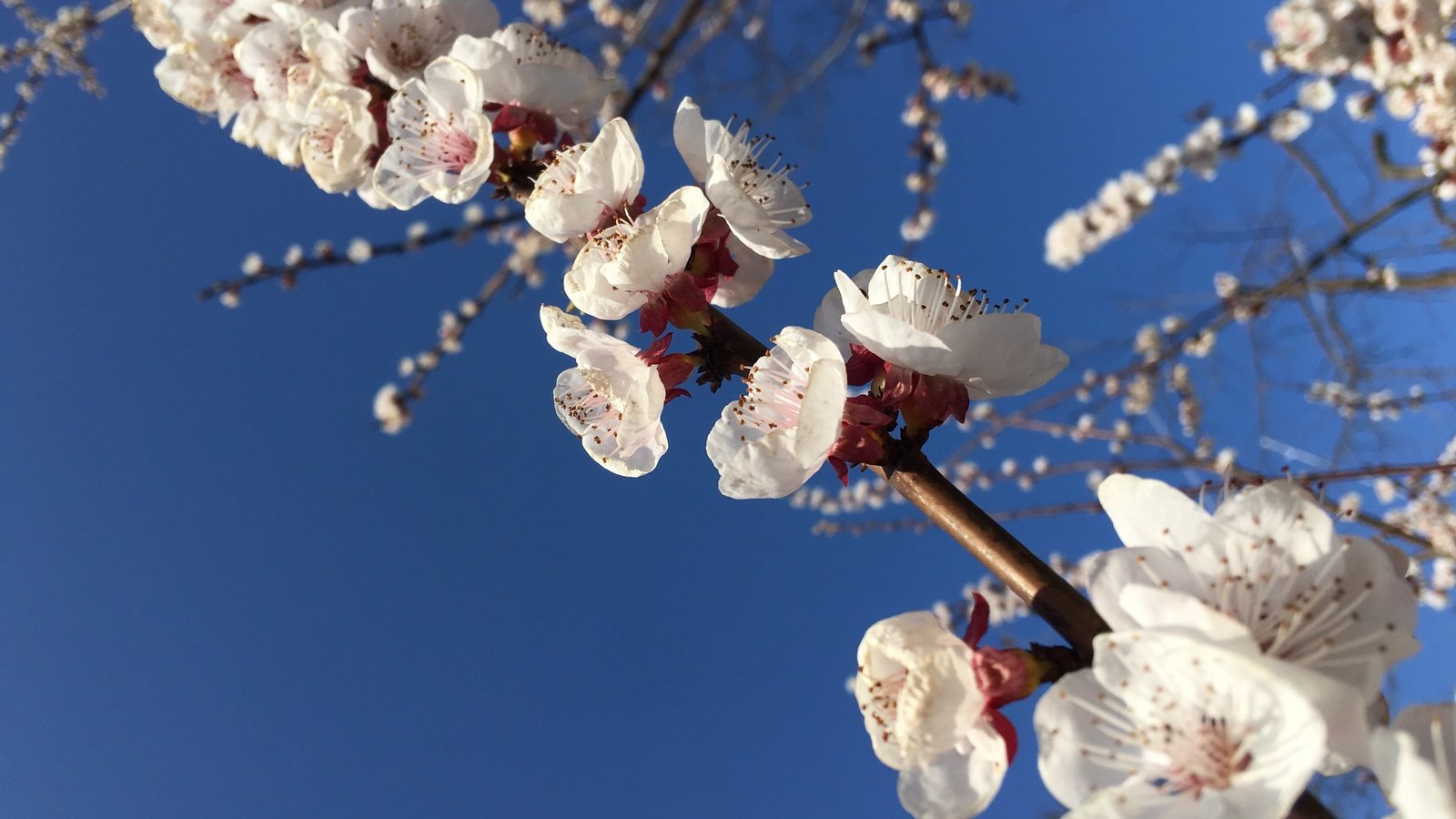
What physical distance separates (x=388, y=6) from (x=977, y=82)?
4.74m

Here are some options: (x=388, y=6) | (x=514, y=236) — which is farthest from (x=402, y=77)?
(x=514, y=236)

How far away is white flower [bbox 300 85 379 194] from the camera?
4.96ft

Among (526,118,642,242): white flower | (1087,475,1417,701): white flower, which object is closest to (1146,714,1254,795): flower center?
(1087,475,1417,701): white flower

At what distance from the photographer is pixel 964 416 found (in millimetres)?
941

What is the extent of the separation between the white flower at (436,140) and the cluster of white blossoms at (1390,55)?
3.64 m

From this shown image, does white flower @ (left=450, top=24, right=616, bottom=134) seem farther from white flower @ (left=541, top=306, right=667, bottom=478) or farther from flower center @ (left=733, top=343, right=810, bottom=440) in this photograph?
flower center @ (left=733, top=343, right=810, bottom=440)

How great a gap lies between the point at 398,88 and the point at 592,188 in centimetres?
69

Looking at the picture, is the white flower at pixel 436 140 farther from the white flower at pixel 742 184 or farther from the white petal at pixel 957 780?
the white petal at pixel 957 780

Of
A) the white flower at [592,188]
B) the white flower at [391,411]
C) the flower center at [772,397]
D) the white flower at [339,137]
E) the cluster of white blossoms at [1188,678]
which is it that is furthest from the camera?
the white flower at [391,411]

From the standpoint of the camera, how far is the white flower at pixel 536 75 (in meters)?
1.39

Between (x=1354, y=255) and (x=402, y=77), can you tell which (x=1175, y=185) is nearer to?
(x=1354, y=255)

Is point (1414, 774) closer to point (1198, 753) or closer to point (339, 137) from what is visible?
point (1198, 753)

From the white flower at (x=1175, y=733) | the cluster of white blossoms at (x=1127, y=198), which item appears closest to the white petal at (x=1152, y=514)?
the white flower at (x=1175, y=733)

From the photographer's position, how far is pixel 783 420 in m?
1.10
